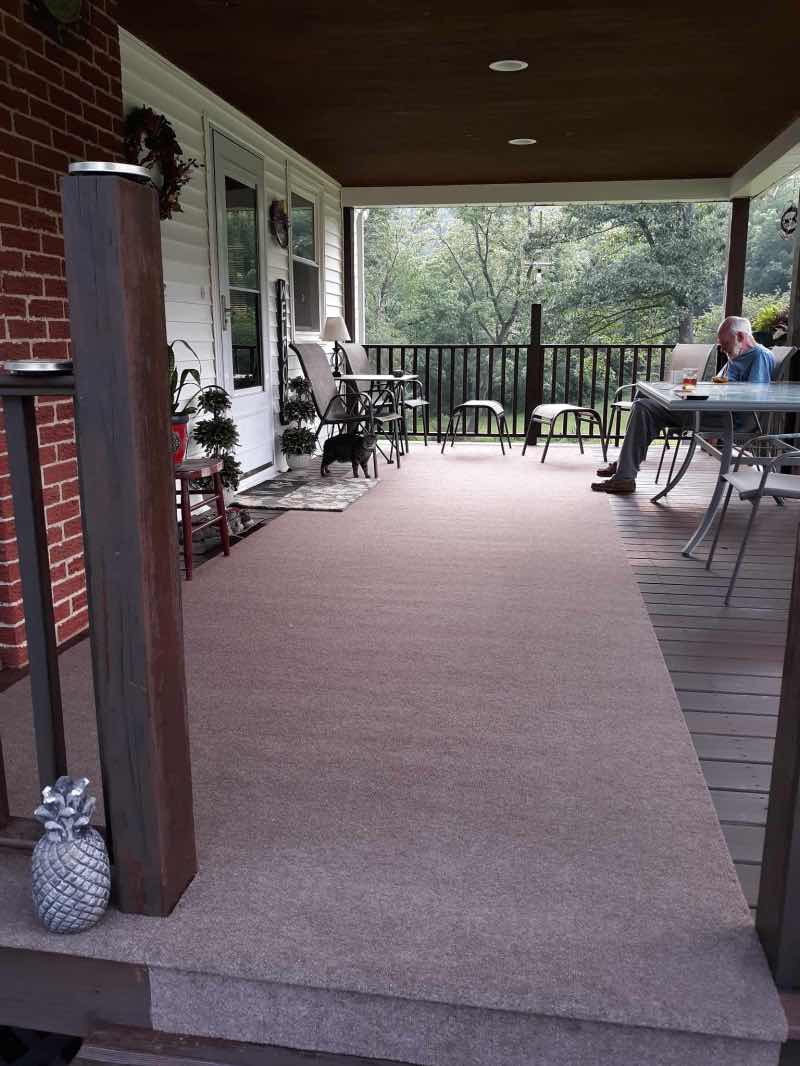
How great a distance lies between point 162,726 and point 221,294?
4416mm

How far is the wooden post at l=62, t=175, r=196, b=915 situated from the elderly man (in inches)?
174

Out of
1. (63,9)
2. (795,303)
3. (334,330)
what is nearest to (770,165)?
(795,303)

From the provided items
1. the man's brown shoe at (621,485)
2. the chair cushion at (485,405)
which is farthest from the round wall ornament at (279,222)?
the man's brown shoe at (621,485)

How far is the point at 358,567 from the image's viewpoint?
3.88 meters

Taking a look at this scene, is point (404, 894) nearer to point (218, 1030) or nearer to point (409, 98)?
point (218, 1030)

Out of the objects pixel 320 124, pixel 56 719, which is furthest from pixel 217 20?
pixel 56 719

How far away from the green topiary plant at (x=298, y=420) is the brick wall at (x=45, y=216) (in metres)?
3.55

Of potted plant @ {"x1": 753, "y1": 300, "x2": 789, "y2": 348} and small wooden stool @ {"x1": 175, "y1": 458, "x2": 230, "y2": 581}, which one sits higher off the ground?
potted plant @ {"x1": 753, "y1": 300, "x2": 789, "y2": 348}

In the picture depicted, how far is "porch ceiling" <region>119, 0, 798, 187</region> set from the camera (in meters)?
3.90

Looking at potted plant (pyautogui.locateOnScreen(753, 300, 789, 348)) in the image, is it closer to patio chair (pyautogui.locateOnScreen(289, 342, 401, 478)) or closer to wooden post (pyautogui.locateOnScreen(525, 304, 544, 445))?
wooden post (pyautogui.locateOnScreen(525, 304, 544, 445))

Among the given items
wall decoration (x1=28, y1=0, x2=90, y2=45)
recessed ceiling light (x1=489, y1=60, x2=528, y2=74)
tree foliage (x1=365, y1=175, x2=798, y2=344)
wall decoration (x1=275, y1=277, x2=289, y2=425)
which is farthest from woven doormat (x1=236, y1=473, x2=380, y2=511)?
tree foliage (x1=365, y1=175, x2=798, y2=344)

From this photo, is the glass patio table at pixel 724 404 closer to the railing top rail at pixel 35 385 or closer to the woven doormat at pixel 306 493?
the woven doormat at pixel 306 493

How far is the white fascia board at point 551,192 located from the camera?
801 centimetres

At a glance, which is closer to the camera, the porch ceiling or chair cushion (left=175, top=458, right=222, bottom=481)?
chair cushion (left=175, top=458, right=222, bottom=481)
